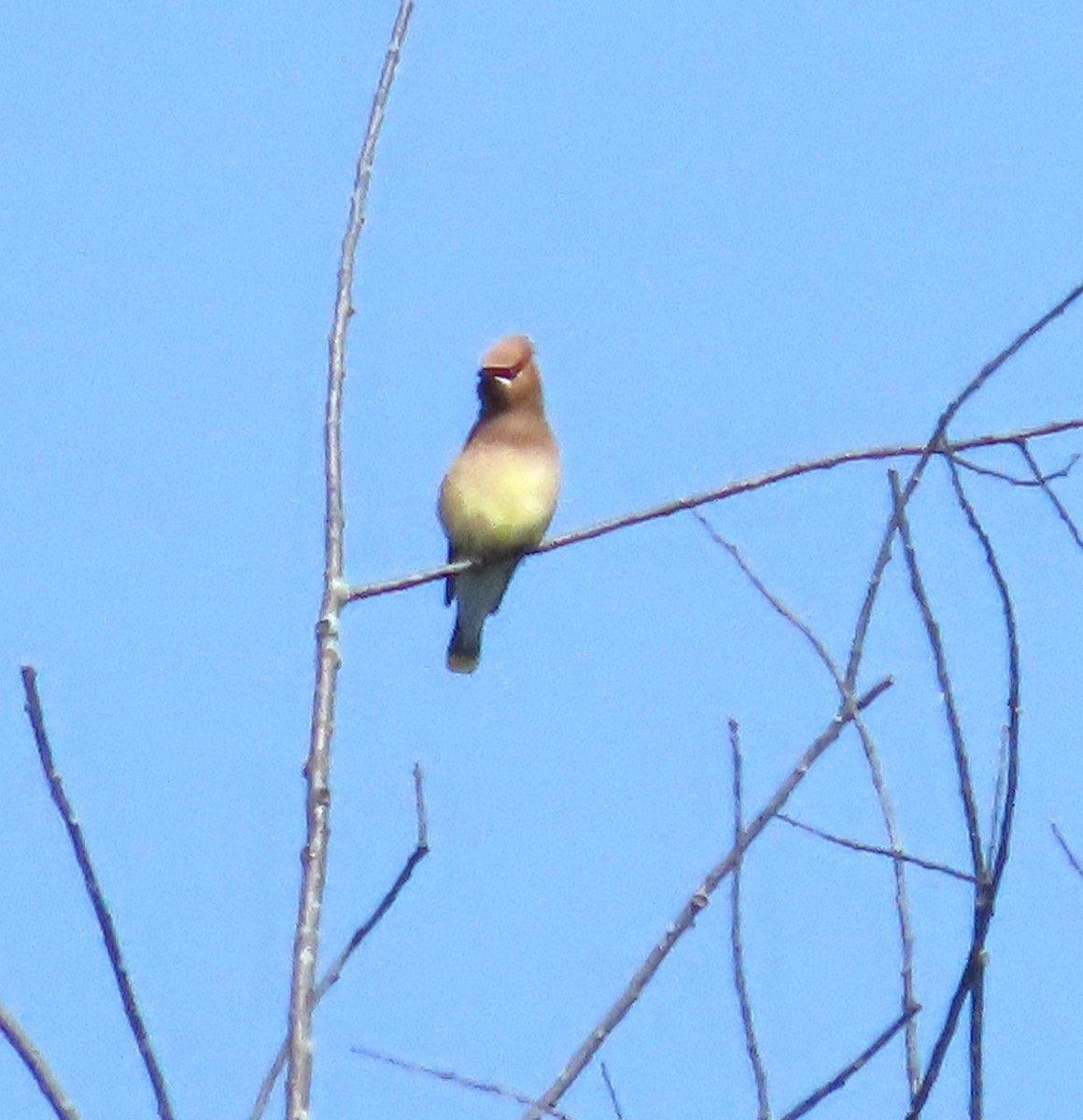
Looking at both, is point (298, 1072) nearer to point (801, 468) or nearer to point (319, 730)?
point (319, 730)

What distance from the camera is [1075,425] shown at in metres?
3.09

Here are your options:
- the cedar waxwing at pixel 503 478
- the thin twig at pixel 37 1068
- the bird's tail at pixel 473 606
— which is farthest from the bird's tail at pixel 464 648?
the thin twig at pixel 37 1068

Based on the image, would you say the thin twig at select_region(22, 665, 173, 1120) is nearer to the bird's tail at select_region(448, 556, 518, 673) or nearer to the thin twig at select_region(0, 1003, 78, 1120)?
the thin twig at select_region(0, 1003, 78, 1120)

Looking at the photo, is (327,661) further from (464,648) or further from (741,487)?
(464,648)

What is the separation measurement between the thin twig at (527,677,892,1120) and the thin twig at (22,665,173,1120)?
38cm

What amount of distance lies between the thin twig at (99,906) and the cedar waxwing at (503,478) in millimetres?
2704

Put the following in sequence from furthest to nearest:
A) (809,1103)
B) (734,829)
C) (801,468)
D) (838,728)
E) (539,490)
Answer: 1. (539,490)
2. (801,468)
3. (734,829)
4. (838,728)
5. (809,1103)

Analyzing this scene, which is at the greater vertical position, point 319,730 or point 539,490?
point 539,490

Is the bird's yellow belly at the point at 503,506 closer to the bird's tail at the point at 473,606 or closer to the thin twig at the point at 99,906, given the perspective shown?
the bird's tail at the point at 473,606

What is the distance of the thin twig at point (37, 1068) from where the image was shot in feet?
6.88

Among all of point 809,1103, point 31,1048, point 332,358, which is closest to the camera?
point 31,1048

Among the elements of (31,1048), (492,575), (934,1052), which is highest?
(492,575)

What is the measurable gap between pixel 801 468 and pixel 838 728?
764 millimetres

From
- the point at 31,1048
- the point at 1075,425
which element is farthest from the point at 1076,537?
the point at 31,1048
